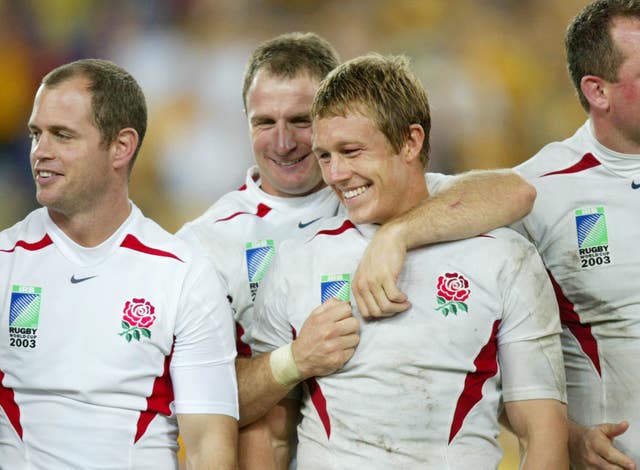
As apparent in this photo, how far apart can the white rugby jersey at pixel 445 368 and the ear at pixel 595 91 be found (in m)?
0.67

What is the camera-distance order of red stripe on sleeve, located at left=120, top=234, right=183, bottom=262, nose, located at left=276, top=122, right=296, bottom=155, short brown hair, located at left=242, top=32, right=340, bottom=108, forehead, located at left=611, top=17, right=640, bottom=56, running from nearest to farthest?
red stripe on sleeve, located at left=120, top=234, right=183, bottom=262 < forehead, located at left=611, top=17, right=640, bottom=56 < nose, located at left=276, top=122, right=296, bottom=155 < short brown hair, located at left=242, top=32, right=340, bottom=108

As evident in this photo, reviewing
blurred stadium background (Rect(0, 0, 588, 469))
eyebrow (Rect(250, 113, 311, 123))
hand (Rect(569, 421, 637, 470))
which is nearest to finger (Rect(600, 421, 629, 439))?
hand (Rect(569, 421, 637, 470))

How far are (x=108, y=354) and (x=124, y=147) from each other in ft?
2.19

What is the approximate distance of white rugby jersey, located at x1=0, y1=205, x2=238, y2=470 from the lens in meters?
2.75

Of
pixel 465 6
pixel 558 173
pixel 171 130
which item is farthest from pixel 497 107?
pixel 558 173

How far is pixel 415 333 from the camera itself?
104 inches

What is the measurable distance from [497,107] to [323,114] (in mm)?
4008

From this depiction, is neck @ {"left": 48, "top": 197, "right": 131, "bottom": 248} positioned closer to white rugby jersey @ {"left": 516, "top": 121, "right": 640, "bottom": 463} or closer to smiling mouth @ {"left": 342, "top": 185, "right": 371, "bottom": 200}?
smiling mouth @ {"left": 342, "top": 185, "right": 371, "bottom": 200}

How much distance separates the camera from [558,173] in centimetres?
315

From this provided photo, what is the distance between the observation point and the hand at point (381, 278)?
2.60 m

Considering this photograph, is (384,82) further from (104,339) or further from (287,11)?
(287,11)

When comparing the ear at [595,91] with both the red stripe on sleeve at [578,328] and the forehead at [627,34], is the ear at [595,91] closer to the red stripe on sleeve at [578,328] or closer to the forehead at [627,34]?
the forehead at [627,34]

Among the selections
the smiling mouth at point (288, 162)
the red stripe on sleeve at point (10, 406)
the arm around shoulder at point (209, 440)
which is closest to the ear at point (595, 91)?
the smiling mouth at point (288, 162)

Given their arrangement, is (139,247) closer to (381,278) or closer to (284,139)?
(284,139)
